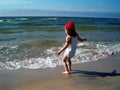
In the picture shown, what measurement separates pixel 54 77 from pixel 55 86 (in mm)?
679

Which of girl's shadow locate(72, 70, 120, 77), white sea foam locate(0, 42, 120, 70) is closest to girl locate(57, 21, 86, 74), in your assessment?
girl's shadow locate(72, 70, 120, 77)

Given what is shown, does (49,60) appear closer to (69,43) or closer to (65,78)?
(69,43)

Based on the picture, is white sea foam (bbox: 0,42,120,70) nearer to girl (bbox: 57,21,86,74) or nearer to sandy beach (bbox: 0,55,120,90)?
sandy beach (bbox: 0,55,120,90)

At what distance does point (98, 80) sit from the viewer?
550 centimetres

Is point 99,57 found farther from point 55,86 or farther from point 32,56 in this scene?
point 55,86

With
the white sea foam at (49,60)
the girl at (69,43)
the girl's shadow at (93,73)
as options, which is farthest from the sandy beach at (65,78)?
the white sea foam at (49,60)

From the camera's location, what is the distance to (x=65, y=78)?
18.5 ft

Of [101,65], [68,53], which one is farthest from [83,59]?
[68,53]

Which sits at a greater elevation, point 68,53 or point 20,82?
point 68,53

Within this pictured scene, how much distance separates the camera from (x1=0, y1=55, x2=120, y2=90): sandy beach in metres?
5.02

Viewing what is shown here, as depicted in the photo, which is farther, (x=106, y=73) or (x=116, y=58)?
(x=116, y=58)

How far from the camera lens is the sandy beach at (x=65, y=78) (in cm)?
502

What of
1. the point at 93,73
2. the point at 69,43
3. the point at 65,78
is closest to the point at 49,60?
the point at 69,43

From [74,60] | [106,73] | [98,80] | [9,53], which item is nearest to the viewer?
[98,80]
